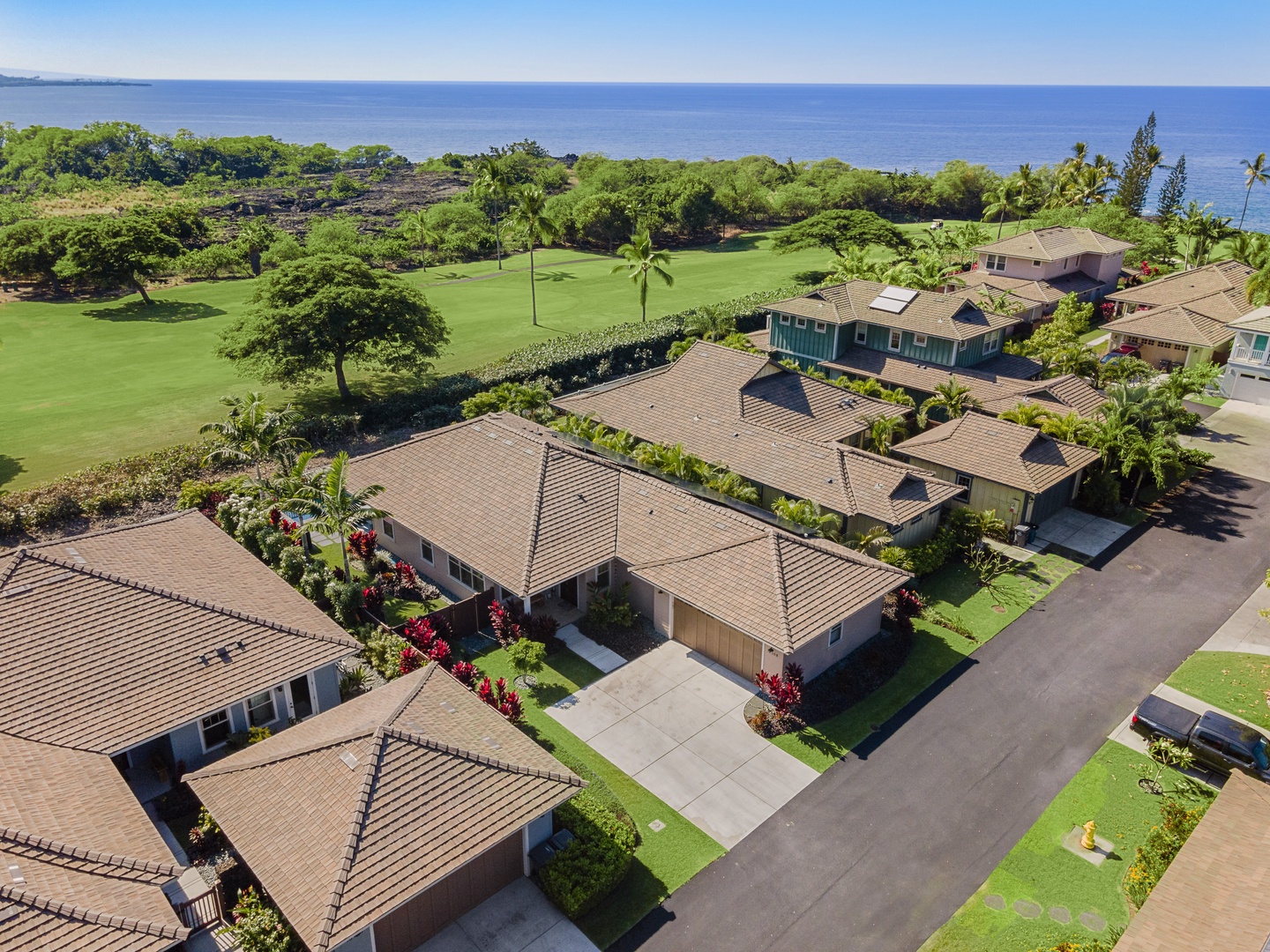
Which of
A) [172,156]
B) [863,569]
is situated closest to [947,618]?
[863,569]

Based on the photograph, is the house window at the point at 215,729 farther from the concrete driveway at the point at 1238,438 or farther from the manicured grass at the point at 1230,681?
the concrete driveway at the point at 1238,438

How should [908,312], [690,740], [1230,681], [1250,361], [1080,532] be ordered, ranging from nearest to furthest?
[690,740], [1230,681], [1080,532], [908,312], [1250,361]

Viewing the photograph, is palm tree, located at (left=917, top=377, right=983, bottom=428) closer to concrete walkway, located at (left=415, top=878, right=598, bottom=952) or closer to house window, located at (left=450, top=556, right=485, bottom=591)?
house window, located at (left=450, top=556, right=485, bottom=591)

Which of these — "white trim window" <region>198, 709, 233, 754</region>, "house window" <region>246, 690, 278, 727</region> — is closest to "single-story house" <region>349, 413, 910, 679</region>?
"house window" <region>246, 690, 278, 727</region>

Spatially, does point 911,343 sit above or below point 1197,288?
below

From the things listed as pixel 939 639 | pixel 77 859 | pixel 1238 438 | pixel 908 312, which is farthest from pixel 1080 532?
pixel 77 859

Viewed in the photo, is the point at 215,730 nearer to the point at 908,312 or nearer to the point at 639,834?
the point at 639,834

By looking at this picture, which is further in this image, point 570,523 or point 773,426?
point 773,426

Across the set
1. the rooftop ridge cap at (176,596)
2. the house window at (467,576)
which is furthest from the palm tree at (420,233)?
the rooftop ridge cap at (176,596)
